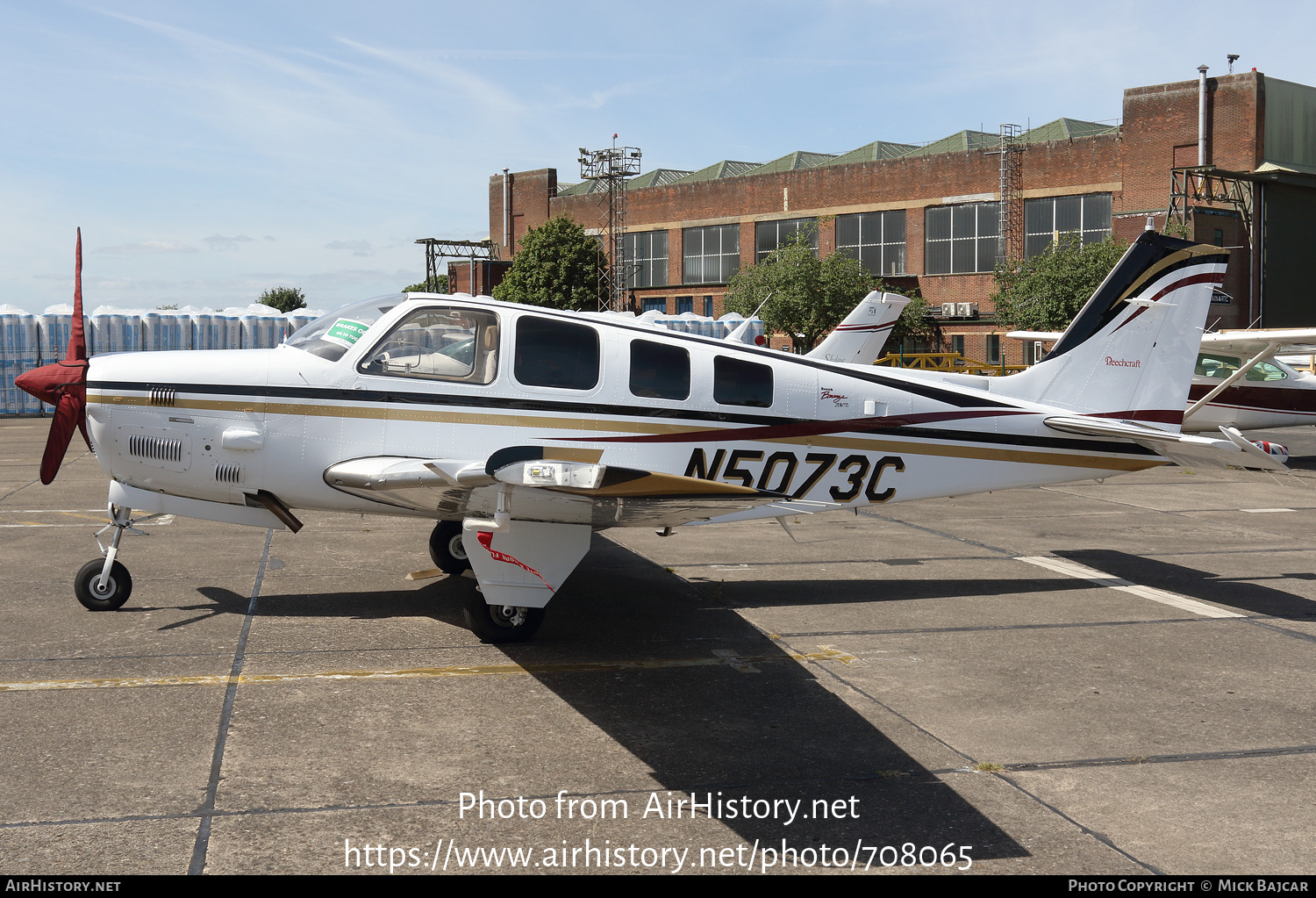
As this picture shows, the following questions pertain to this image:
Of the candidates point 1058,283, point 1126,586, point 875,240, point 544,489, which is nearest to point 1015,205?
point 875,240

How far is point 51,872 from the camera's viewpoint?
12.7 ft

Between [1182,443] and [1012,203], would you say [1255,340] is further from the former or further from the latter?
[1012,203]

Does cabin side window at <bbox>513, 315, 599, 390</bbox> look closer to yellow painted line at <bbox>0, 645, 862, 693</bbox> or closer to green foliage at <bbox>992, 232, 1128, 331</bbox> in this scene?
yellow painted line at <bbox>0, 645, 862, 693</bbox>

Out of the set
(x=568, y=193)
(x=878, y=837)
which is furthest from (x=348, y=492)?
(x=568, y=193)

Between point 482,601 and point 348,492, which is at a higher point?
point 348,492

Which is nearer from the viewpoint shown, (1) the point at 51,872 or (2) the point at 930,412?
(1) the point at 51,872

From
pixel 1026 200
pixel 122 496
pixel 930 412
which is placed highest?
pixel 1026 200

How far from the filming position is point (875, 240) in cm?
5966

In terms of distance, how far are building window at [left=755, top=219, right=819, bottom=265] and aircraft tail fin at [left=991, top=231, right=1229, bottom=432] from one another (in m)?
53.1

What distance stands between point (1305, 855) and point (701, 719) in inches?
113

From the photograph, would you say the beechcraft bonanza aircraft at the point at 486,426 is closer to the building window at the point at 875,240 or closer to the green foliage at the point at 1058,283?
the green foliage at the point at 1058,283

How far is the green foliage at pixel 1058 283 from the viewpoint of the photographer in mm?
43500

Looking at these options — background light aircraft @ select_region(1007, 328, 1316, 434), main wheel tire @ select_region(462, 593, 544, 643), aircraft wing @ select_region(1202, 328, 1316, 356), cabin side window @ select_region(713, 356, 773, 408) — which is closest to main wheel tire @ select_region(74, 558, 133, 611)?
main wheel tire @ select_region(462, 593, 544, 643)

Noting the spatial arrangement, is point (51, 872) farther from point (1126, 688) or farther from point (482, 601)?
point (1126, 688)
